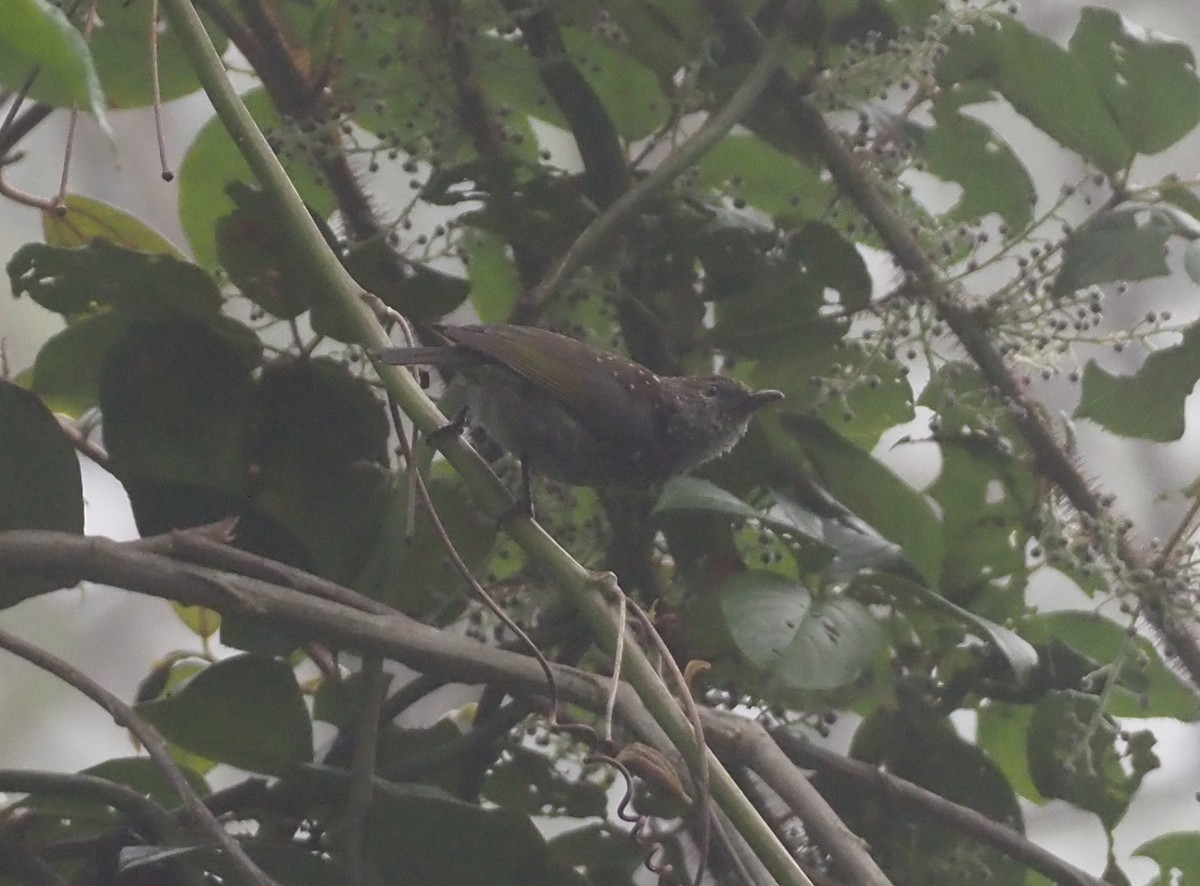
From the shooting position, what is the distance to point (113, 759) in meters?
0.94

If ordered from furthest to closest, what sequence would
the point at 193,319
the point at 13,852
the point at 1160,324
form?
the point at 1160,324, the point at 193,319, the point at 13,852

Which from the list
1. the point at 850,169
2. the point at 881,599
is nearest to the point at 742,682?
the point at 881,599

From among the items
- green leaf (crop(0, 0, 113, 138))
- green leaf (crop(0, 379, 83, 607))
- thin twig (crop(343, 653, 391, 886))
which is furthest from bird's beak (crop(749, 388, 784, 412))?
green leaf (crop(0, 0, 113, 138))

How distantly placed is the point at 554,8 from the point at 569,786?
0.63 metres

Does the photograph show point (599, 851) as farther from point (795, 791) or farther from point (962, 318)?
point (962, 318)

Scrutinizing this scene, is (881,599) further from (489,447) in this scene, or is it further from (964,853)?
(489,447)

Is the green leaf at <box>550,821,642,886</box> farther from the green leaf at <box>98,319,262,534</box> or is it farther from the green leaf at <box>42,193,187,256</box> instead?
the green leaf at <box>42,193,187,256</box>

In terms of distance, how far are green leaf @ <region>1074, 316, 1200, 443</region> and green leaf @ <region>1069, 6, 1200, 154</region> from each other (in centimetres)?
17

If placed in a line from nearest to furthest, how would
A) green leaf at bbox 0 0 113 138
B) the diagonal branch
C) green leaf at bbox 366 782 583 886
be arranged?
1. green leaf at bbox 0 0 113 138
2. the diagonal branch
3. green leaf at bbox 366 782 583 886

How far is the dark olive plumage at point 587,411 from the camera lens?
0.97 metres

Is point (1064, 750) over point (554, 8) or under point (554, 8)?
under

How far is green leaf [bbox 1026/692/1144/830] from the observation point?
38.9 inches

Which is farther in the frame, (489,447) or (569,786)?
(489,447)

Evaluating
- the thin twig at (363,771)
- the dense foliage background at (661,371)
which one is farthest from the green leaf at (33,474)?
the thin twig at (363,771)
